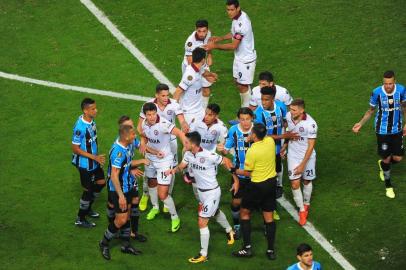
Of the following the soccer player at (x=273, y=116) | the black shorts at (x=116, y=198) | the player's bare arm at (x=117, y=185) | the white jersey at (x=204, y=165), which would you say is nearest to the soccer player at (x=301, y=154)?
the soccer player at (x=273, y=116)

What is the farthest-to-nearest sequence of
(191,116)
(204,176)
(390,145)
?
(191,116)
(390,145)
(204,176)

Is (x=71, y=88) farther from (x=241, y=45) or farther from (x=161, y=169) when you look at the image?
(x=161, y=169)

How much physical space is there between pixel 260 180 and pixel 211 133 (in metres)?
1.60

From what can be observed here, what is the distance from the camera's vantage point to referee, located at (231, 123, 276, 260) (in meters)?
13.6

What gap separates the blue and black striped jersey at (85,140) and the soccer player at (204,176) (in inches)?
59.2

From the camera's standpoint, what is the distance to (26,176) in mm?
16672

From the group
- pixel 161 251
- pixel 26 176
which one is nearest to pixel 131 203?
pixel 161 251

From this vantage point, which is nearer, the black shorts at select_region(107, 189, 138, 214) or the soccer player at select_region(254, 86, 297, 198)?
the black shorts at select_region(107, 189, 138, 214)

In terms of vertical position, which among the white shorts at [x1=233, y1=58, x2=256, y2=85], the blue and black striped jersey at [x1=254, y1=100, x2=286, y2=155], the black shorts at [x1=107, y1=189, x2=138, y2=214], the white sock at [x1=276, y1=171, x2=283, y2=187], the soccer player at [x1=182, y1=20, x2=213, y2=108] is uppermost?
the soccer player at [x1=182, y1=20, x2=213, y2=108]

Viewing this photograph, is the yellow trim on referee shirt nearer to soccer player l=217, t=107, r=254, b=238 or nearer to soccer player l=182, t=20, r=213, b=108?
soccer player l=217, t=107, r=254, b=238

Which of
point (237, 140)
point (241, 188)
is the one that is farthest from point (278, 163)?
point (237, 140)

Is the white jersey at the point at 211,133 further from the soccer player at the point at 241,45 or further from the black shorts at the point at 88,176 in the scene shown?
the soccer player at the point at 241,45

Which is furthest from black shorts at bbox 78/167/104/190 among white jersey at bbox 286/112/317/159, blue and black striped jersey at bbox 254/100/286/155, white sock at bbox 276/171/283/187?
white jersey at bbox 286/112/317/159

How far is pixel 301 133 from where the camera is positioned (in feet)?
49.1
